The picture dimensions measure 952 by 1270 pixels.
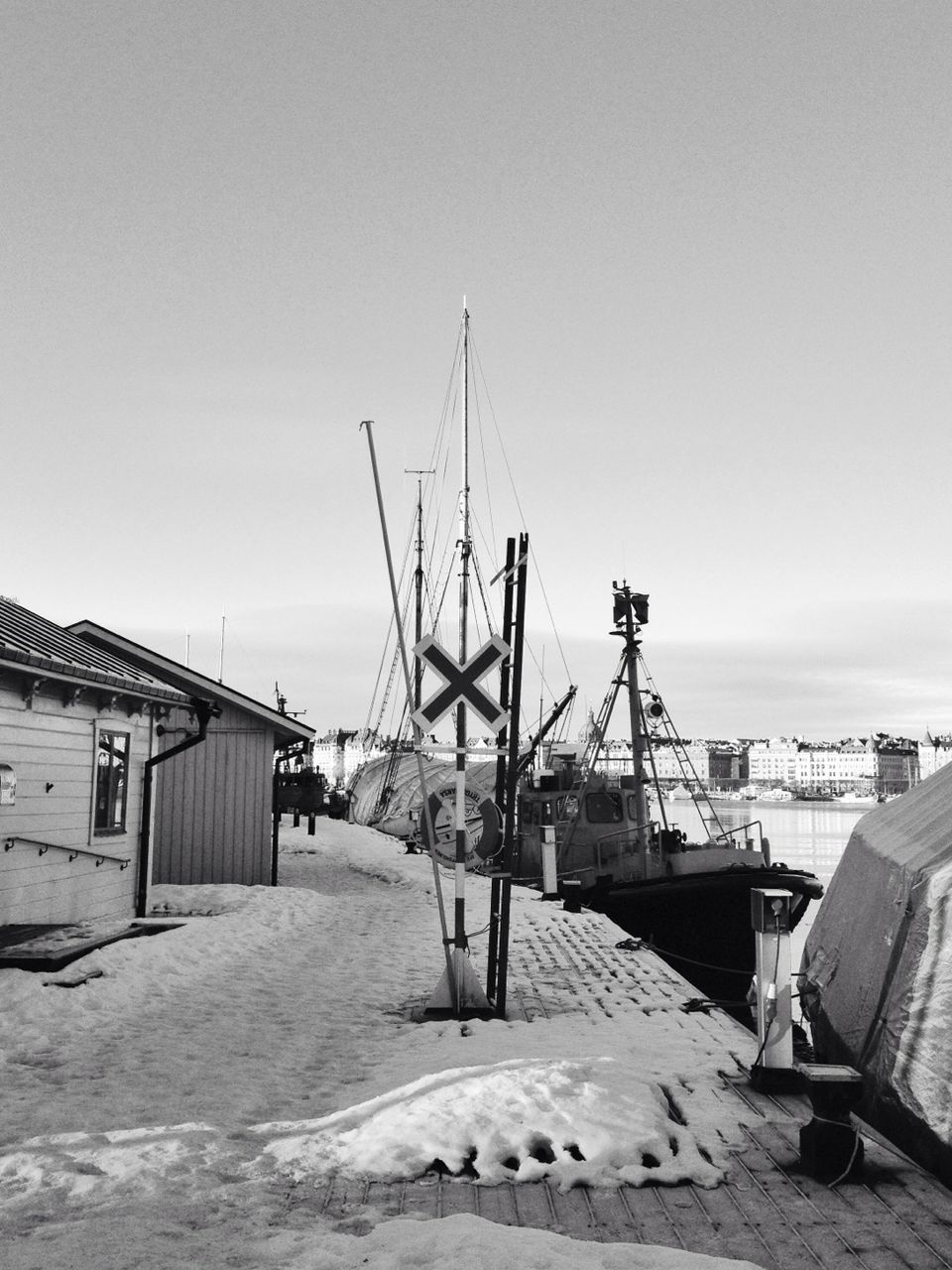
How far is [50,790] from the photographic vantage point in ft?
37.6

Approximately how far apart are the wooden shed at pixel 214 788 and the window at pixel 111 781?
17.3 ft

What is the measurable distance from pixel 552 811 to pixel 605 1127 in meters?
18.2

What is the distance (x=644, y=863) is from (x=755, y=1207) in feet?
51.4

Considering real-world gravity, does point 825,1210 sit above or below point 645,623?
below

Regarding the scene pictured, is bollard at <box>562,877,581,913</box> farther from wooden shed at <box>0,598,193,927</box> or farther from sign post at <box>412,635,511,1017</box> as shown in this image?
sign post at <box>412,635,511,1017</box>

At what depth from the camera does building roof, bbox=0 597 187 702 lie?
1027 cm

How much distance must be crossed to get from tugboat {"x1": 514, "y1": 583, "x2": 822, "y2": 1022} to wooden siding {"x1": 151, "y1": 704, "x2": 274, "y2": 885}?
5.62 metres

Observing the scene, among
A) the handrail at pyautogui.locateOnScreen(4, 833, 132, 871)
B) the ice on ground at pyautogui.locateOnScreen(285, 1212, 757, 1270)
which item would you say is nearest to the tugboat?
the handrail at pyautogui.locateOnScreen(4, 833, 132, 871)

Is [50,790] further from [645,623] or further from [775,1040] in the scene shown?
[645,623]

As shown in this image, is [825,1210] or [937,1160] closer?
[825,1210]

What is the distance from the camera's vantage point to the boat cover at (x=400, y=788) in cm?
4041

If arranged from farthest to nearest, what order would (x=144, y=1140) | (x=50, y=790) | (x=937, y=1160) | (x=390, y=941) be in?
(x=390, y=941), (x=50, y=790), (x=144, y=1140), (x=937, y=1160)

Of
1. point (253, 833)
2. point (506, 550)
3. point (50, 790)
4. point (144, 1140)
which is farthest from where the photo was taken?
point (253, 833)

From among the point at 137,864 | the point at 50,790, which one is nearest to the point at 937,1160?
the point at 50,790
